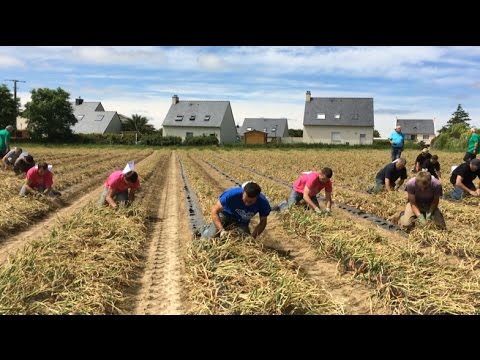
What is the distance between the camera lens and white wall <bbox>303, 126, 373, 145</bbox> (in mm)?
57375

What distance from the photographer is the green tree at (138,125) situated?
232ft

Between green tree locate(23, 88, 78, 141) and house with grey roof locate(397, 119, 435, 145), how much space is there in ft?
192

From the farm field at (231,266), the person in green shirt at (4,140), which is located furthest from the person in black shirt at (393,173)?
the person in green shirt at (4,140)

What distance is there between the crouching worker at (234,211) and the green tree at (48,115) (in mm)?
46928

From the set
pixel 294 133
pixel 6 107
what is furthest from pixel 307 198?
pixel 294 133

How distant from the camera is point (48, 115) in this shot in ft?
158

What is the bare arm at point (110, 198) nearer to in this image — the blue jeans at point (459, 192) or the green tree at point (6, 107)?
the blue jeans at point (459, 192)

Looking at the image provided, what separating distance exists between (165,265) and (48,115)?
47.7 meters

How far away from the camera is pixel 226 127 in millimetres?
60094

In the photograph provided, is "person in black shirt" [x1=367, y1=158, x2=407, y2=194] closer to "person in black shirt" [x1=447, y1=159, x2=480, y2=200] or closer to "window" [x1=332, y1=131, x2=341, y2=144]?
"person in black shirt" [x1=447, y1=159, x2=480, y2=200]

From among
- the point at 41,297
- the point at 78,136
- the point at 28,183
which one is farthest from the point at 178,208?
the point at 78,136

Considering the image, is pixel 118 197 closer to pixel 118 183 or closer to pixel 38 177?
pixel 118 183
